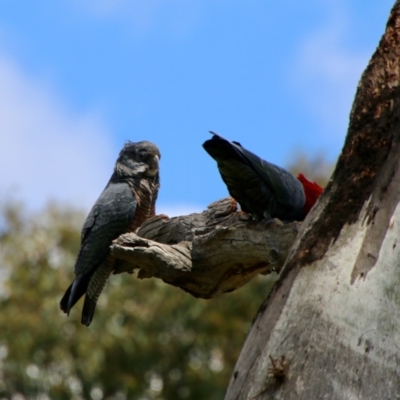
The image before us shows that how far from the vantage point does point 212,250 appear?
541cm

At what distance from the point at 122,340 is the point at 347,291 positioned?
40.1 ft

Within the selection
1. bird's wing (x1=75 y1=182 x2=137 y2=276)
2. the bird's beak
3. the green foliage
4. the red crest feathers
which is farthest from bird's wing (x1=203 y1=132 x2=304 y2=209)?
the green foliage

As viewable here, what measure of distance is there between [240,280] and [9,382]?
11.5 meters

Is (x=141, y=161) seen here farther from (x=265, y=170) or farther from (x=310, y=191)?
(x=265, y=170)

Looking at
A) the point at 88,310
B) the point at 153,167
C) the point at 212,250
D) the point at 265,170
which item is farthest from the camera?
the point at 153,167

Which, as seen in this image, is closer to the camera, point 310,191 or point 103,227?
point 310,191

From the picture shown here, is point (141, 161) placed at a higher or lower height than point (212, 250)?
higher

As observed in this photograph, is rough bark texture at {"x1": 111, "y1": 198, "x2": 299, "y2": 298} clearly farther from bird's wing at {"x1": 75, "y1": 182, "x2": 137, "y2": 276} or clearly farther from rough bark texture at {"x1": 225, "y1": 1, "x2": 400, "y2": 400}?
bird's wing at {"x1": 75, "y1": 182, "x2": 137, "y2": 276}

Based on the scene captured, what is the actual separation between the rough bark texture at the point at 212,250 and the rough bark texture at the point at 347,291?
36.1 inches

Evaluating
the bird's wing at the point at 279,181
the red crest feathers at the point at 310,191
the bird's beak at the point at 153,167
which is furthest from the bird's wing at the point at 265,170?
the bird's beak at the point at 153,167

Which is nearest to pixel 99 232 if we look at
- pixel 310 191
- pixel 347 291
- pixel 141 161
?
pixel 141 161

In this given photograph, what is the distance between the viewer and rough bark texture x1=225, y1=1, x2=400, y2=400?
12.4 feet

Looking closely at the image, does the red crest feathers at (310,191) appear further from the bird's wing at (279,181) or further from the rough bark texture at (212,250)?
the rough bark texture at (212,250)

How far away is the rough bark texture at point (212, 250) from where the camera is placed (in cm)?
523
